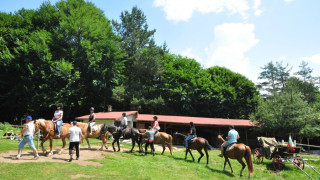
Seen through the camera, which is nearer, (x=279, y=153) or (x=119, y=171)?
(x=119, y=171)

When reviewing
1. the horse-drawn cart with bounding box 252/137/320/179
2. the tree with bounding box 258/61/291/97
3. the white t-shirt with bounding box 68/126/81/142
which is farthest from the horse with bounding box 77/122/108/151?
the tree with bounding box 258/61/291/97

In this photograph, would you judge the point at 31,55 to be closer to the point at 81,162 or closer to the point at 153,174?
the point at 81,162

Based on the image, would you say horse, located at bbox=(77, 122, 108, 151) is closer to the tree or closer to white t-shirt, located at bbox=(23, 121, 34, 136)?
white t-shirt, located at bbox=(23, 121, 34, 136)

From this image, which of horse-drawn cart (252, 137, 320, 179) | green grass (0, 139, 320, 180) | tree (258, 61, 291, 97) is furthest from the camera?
tree (258, 61, 291, 97)

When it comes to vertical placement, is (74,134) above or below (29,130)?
below

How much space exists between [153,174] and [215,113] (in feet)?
101

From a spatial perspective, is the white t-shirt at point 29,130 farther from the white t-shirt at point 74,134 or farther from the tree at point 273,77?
the tree at point 273,77

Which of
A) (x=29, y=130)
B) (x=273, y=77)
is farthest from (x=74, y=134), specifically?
(x=273, y=77)

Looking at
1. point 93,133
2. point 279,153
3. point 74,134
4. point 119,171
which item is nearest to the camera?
point 119,171

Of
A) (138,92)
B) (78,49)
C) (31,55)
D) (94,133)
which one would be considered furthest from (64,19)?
(94,133)

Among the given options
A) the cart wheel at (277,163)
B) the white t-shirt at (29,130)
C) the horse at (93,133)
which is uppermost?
the white t-shirt at (29,130)

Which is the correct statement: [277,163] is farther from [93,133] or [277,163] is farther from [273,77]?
[273,77]

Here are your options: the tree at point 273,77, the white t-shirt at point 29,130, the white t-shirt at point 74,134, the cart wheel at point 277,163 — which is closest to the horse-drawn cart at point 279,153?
the cart wheel at point 277,163

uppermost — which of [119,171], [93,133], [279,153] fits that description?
[93,133]
